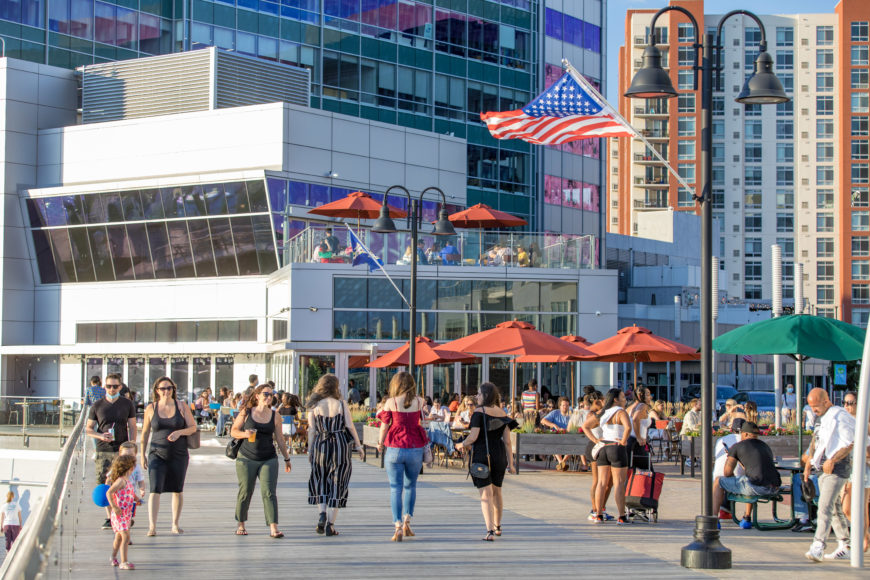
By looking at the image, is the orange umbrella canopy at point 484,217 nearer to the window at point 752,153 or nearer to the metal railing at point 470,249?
Result: the metal railing at point 470,249

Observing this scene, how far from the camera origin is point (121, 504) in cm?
1077

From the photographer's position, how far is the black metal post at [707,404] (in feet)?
35.7

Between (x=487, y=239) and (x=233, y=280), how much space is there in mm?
12197

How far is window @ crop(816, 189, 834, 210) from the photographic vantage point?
115 metres

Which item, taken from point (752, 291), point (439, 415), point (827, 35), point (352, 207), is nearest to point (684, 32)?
point (827, 35)

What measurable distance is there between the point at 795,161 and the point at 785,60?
10.6 meters

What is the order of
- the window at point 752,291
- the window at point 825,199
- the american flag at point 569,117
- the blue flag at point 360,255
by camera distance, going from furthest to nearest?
the window at point 825,199
the window at point 752,291
the blue flag at point 360,255
the american flag at point 569,117

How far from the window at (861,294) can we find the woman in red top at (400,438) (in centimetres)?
10563

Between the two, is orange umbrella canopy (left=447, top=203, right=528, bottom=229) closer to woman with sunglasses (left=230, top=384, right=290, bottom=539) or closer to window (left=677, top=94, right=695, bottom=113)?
woman with sunglasses (left=230, top=384, right=290, bottom=539)

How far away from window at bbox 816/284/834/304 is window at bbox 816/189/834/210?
349 inches

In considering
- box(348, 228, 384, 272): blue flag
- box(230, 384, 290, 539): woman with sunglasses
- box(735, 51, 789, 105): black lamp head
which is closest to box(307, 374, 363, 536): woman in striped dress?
box(230, 384, 290, 539): woman with sunglasses

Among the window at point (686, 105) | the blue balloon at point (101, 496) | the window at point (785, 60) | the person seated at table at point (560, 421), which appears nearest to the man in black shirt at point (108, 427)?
the blue balloon at point (101, 496)

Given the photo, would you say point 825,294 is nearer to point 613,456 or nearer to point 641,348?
point 641,348

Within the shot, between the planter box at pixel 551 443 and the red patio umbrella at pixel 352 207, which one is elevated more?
the red patio umbrella at pixel 352 207
